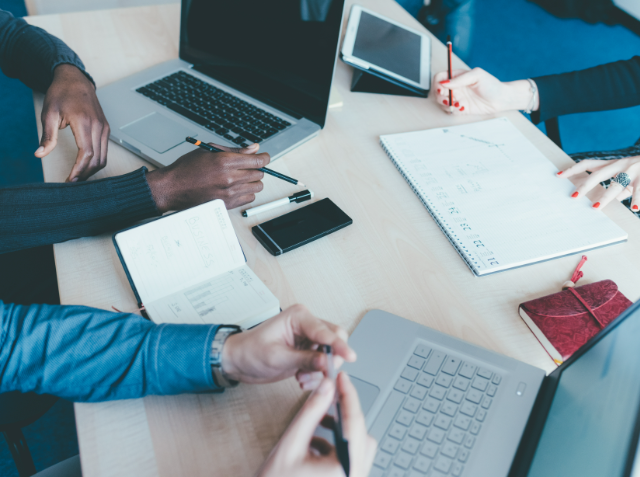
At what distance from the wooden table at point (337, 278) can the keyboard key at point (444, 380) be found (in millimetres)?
80

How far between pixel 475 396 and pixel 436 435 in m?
0.07

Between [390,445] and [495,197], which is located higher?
[495,197]

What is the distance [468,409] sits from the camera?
52 centimetres

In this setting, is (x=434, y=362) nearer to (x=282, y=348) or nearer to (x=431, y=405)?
(x=431, y=405)

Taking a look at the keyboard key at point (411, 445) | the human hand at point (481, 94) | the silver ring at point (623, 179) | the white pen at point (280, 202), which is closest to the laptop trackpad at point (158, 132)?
the white pen at point (280, 202)

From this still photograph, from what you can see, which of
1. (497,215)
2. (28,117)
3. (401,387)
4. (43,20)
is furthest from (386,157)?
(28,117)

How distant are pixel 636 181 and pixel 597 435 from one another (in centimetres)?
62

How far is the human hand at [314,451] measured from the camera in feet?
1.30

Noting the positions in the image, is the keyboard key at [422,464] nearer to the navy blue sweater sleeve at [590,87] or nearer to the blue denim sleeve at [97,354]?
the blue denim sleeve at [97,354]

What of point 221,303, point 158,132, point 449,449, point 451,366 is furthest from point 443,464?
point 158,132

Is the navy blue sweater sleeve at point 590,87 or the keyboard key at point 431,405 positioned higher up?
the navy blue sweater sleeve at point 590,87

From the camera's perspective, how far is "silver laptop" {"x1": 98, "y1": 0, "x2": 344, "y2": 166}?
826 mm

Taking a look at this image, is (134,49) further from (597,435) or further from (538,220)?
(597,435)

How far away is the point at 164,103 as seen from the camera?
94 centimetres
